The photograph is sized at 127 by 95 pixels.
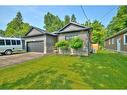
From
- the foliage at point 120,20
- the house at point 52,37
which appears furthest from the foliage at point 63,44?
the foliage at point 120,20

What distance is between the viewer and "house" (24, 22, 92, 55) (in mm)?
16516

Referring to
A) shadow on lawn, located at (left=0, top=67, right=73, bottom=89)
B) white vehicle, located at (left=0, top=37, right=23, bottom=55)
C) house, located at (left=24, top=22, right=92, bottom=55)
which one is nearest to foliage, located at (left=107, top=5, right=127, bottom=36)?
house, located at (left=24, top=22, right=92, bottom=55)

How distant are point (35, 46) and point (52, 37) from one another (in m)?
2.95

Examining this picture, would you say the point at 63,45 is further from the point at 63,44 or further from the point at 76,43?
the point at 76,43

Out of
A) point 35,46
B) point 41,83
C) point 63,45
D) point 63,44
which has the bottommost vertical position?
point 41,83

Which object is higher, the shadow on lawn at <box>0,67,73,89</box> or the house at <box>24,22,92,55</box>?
the house at <box>24,22,92,55</box>

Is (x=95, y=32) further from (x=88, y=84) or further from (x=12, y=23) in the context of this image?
(x=12, y=23)

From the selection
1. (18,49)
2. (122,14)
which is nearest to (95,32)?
(122,14)

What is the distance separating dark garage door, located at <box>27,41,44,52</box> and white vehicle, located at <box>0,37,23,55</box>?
2612 mm

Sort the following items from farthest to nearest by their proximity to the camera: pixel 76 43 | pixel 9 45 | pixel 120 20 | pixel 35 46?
pixel 120 20 → pixel 35 46 → pixel 9 45 → pixel 76 43

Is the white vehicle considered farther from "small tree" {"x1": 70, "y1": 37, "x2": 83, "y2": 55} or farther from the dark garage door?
"small tree" {"x1": 70, "y1": 37, "x2": 83, "y2": 55}

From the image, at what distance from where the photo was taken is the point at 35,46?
20.8m

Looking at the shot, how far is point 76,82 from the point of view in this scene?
621 centimetres

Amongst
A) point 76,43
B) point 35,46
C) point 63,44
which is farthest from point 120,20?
point 35,46
